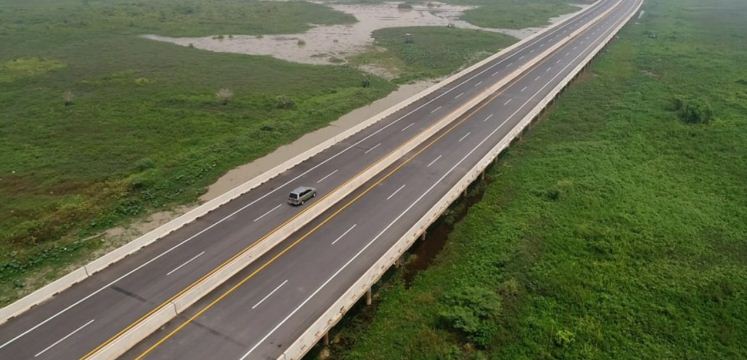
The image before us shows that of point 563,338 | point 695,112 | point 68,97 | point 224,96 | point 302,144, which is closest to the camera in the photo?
point 563,338

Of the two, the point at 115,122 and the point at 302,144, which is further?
the point at 115,122

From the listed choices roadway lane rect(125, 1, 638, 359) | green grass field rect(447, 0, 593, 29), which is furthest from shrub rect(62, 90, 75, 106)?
green grass field rect(447, 0, 593, 29)

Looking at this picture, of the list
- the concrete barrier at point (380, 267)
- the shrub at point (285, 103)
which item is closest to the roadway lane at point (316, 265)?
the concrete barrier at point (380, 267)

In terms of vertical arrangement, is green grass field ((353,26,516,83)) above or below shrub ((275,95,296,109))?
above

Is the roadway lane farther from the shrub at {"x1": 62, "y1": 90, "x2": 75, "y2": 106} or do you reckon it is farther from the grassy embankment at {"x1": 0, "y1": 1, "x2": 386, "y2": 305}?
the shrub at {"x1": 62, "y1": 90, "x2": 75, "y2": 106}

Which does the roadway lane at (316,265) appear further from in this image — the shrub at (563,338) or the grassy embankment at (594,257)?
the shrub at (563,338)

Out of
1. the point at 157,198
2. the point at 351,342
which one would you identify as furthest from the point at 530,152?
the point at 157,198

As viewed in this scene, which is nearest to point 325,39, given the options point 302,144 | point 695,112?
point 302,144

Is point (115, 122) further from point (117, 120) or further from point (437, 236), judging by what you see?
point (437, 236)
